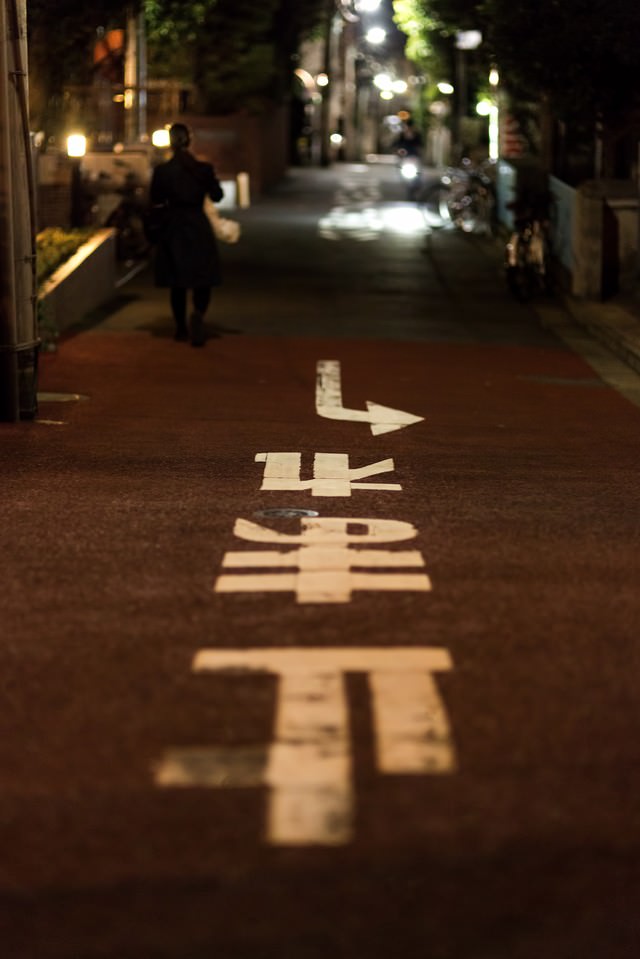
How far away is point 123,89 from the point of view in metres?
30.9

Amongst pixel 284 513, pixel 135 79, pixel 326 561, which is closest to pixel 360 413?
pixel 284 513

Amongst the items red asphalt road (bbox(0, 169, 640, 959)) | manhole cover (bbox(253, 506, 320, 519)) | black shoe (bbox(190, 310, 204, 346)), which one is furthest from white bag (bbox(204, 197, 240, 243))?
manhole cover (bbox(253, 506, 320, 519))

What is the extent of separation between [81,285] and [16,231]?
25.1 feet

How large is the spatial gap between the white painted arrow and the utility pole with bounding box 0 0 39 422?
2.16 meters

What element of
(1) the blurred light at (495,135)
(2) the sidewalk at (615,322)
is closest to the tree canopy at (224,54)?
(1) the blurred light at (495,135)

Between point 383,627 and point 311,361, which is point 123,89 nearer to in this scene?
point 311,361

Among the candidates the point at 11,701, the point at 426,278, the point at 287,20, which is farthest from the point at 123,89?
the point at 11,701

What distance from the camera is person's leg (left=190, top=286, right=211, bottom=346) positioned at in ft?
55.0

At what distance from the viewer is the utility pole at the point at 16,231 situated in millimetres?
11648

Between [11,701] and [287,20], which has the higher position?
[287,20]

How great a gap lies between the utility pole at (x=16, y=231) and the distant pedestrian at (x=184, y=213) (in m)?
3.99

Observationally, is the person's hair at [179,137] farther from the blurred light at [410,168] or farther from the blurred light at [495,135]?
the blurred light at [410,168]

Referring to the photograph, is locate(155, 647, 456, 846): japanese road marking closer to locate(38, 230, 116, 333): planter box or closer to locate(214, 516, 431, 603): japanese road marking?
locate(214, 516, 431, 603): japanese road marking

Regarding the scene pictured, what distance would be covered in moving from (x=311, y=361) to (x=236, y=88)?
98.6 ft
